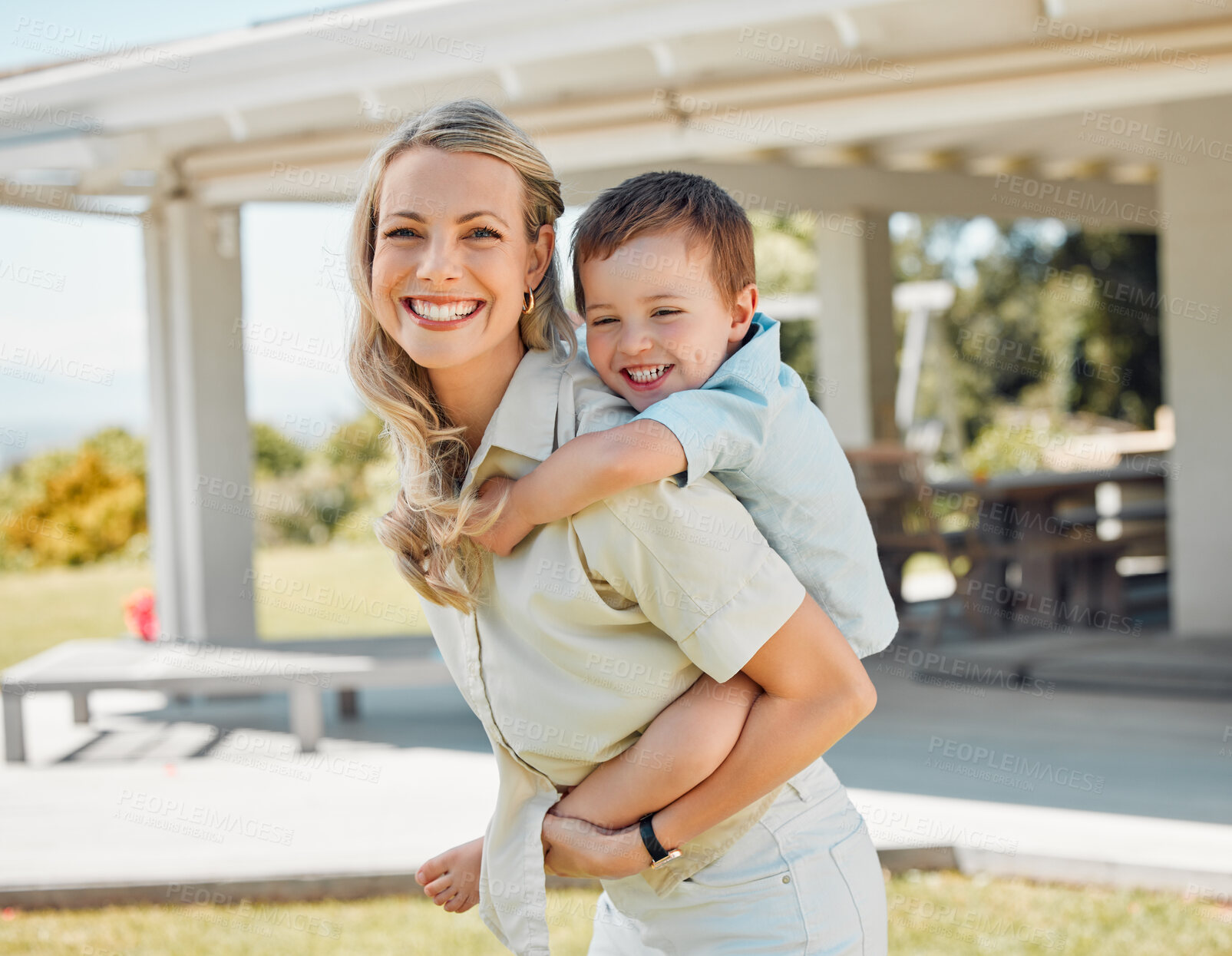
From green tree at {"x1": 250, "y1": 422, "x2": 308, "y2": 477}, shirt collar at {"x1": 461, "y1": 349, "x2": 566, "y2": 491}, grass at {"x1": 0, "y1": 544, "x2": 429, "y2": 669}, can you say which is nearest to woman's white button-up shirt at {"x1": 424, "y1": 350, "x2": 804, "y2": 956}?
shirt collar at {"x1": 461, "y1": 349, "x2": 566, "y2": 491}

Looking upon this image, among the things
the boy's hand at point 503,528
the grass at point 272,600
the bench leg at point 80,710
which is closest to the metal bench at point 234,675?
the bench leg at point 80,710

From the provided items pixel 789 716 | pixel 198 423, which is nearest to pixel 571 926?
pixel 789 716

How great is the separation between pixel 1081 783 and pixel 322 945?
2556mm

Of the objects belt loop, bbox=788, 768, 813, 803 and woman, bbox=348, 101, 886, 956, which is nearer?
woman, bbox=348, 101, 886, 956

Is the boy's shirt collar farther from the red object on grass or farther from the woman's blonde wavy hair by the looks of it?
the red object on grass

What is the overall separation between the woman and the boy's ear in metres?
0.18

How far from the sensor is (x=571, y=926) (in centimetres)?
346

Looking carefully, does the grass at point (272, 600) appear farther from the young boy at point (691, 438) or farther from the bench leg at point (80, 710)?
the young boy at point (691, 438)

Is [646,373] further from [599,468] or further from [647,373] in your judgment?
[599,468]

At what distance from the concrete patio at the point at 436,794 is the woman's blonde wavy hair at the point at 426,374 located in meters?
2.67

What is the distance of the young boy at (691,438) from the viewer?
1.18 m

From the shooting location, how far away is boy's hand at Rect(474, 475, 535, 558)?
123 centimetres

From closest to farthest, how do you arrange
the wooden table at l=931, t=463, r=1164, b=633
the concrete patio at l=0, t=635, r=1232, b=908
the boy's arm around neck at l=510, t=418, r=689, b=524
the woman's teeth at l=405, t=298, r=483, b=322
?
the boy's arm around neck at l=510, t=418, r=689, b=524 → the woman's teeth at l=405, t=298, r=483, b=322 → the concrete patio at l=0, t=635, r=1232, b=908 → the wooden table at l=931, t=463, r=1164, b=633

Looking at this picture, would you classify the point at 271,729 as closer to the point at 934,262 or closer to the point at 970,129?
the point at 970,129
